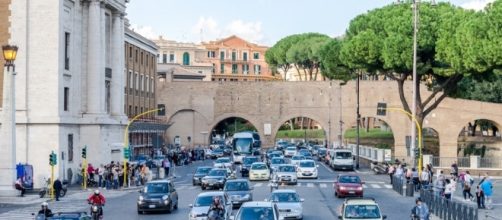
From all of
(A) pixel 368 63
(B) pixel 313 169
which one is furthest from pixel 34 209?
(A) pixel 368 63

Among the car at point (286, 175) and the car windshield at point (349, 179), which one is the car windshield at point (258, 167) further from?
the car windshield at point (349, 179)

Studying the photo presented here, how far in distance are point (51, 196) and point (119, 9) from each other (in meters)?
23.8

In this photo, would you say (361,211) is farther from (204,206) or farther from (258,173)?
(258,173)

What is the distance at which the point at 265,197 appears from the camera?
46438 millimetres

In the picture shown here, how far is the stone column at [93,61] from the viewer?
62000 millimetres

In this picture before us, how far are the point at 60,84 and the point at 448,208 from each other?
1179 inches

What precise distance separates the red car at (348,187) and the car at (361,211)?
1630cm

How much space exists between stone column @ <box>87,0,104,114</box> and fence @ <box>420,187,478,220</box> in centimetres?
2834

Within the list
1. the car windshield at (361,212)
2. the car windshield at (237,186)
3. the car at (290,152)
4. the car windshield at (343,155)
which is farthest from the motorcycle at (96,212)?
the car at (290,152)

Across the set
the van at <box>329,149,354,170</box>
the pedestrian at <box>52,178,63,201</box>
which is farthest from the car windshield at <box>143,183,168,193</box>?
the van at <box>329,149,354,170</box>

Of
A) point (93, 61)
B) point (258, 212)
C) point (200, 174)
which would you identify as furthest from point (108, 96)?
point (258, 212)

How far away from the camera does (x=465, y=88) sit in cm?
8938

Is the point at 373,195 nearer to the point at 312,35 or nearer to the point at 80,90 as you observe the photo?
the point at 80,90

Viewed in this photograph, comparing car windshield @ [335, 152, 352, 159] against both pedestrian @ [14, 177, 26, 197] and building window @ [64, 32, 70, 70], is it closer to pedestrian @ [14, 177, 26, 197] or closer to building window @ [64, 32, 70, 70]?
building window @ [64, 32, 70, 70]
